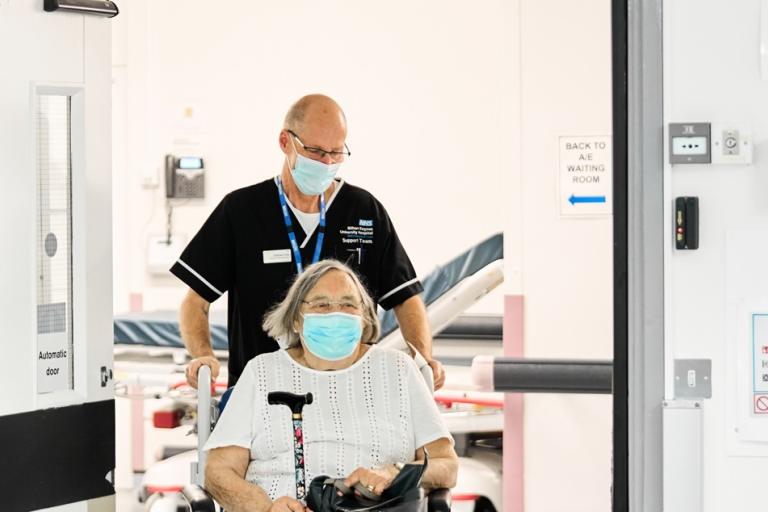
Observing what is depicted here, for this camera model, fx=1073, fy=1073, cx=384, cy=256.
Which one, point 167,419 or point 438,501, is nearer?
point 438,501

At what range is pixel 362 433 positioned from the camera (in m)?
2.99

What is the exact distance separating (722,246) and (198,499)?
1444 mm

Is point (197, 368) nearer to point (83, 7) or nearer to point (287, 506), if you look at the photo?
point (287, 506)

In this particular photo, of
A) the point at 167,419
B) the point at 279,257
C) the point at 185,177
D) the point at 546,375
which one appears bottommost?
the point at 167,419

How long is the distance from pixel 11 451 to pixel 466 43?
146 inches

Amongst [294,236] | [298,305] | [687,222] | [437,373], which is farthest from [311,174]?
[687,222]

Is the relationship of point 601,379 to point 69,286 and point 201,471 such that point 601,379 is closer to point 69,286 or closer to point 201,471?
point 201,471

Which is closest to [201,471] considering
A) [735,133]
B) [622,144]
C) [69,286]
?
[69,286]

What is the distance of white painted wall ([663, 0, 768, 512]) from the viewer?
2541 mm

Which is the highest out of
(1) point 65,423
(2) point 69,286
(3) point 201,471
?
(2) point 69,286

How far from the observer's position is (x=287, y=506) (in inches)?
110

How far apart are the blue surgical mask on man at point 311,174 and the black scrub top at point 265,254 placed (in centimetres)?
10

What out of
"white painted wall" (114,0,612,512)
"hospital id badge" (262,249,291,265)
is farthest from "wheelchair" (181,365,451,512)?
"white painted wall" (114,0,612,512)

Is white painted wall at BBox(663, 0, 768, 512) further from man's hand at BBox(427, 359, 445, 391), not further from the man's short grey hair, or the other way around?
the man's short grey hair
